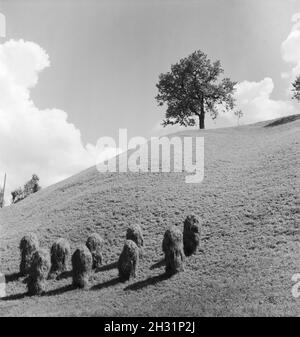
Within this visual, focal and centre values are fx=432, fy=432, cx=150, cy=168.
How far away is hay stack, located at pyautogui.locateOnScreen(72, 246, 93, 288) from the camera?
2214 cm

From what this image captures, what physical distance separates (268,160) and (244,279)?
951 inches

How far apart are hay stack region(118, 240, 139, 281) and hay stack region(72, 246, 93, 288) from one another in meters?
1.71

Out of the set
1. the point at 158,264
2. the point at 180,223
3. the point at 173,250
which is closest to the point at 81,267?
the point at 158,264

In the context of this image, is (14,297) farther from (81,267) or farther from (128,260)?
(128,260)

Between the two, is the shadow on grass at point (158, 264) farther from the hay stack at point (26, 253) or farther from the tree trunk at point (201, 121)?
the tree trunk at point (201, 121)

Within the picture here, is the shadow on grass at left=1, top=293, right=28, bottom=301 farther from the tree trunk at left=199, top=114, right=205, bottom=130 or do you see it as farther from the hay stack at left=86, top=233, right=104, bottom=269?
the tree trunk at left=199, top=114, right=205, bottom=130

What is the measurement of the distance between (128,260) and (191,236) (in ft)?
14.3

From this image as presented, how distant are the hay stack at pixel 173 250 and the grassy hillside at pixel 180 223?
1.70 ft

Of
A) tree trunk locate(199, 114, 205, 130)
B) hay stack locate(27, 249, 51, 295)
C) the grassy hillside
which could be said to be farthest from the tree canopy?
hay stack locate(27, 249, 51, 295)

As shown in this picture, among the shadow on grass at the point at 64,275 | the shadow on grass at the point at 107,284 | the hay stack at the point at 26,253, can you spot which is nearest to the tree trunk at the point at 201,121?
the hay stack at the point at 26,253

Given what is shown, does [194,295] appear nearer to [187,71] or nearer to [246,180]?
[246,180]

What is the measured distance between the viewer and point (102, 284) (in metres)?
22.7

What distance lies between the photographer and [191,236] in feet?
82.0
